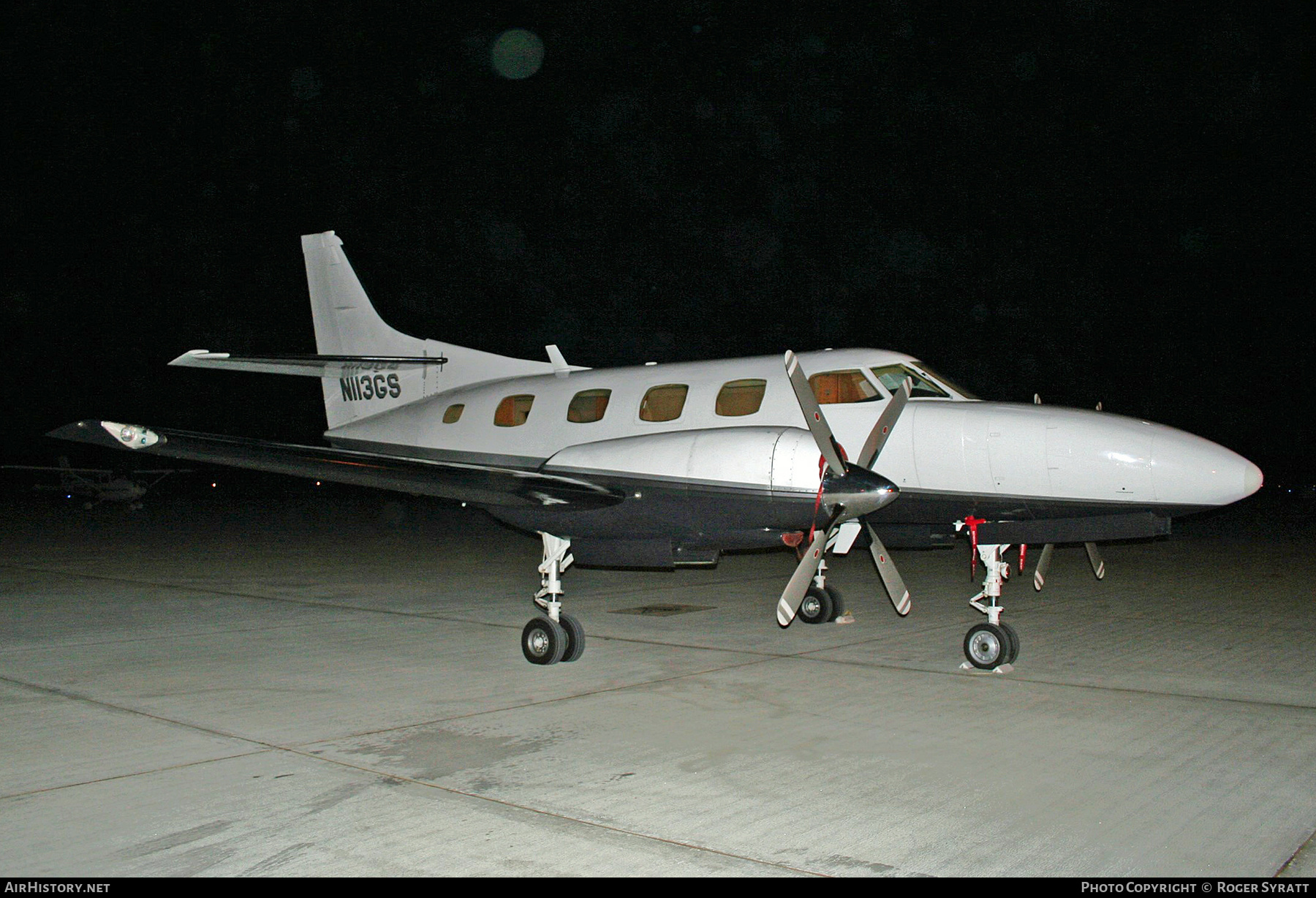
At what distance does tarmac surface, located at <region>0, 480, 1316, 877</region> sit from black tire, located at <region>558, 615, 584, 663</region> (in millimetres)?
117

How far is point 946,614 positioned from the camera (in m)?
12.8

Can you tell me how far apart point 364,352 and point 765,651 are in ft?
27.6

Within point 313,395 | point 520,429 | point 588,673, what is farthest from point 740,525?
point 313,395

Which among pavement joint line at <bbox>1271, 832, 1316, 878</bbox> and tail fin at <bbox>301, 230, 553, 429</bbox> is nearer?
pavement joint line at <bbox>1271, 832, 1316, 878</bbox>

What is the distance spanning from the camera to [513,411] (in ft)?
40.2

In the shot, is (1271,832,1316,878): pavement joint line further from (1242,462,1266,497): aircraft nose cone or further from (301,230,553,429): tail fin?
(301,230,553,429): tail fin

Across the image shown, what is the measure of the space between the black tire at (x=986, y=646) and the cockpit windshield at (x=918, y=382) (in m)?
2.51

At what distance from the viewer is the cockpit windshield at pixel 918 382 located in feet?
33.9

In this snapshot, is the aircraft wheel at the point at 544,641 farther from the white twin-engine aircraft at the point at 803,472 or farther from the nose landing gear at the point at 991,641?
the nose landing gear at the point at 991,641

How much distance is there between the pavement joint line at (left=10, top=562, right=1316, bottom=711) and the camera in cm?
801

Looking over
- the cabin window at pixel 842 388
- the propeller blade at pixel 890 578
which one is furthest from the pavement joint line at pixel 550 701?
the cabin window at pixel 842 388

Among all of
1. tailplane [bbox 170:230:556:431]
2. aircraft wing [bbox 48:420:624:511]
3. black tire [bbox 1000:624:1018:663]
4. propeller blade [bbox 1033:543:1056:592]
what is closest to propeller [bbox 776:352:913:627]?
black tire [bbox 1000:624:1018:663]

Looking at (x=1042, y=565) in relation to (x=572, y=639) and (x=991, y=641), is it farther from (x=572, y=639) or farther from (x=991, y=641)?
(x=572, y=639)

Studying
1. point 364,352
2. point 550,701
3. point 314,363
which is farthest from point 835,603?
point 314,363
